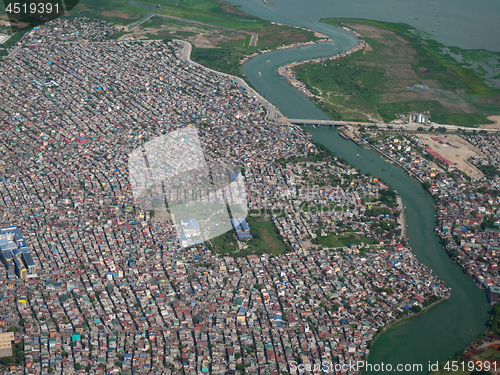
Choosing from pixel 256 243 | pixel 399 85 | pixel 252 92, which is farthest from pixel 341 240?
pixel 399 85

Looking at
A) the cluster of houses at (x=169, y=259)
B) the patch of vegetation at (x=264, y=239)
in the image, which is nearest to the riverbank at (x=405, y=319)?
the cluster of houses at (x=169, y=259)

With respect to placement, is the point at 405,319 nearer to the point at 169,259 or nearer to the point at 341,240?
the point at 341,240

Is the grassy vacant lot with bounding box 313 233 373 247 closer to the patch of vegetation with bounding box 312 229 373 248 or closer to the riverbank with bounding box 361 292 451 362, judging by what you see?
the patch of vegetation with bounding box 312 229 373 248

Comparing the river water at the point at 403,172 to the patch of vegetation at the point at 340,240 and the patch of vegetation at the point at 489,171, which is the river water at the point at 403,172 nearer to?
the patch of vegetation at the point at 340,240

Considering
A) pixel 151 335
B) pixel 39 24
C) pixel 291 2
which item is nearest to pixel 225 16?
pixel 291 2

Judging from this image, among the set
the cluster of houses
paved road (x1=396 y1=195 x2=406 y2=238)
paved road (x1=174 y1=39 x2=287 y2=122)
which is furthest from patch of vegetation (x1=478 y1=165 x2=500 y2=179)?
paved road (x1=174 y1=39 x2=287 y2=122)
